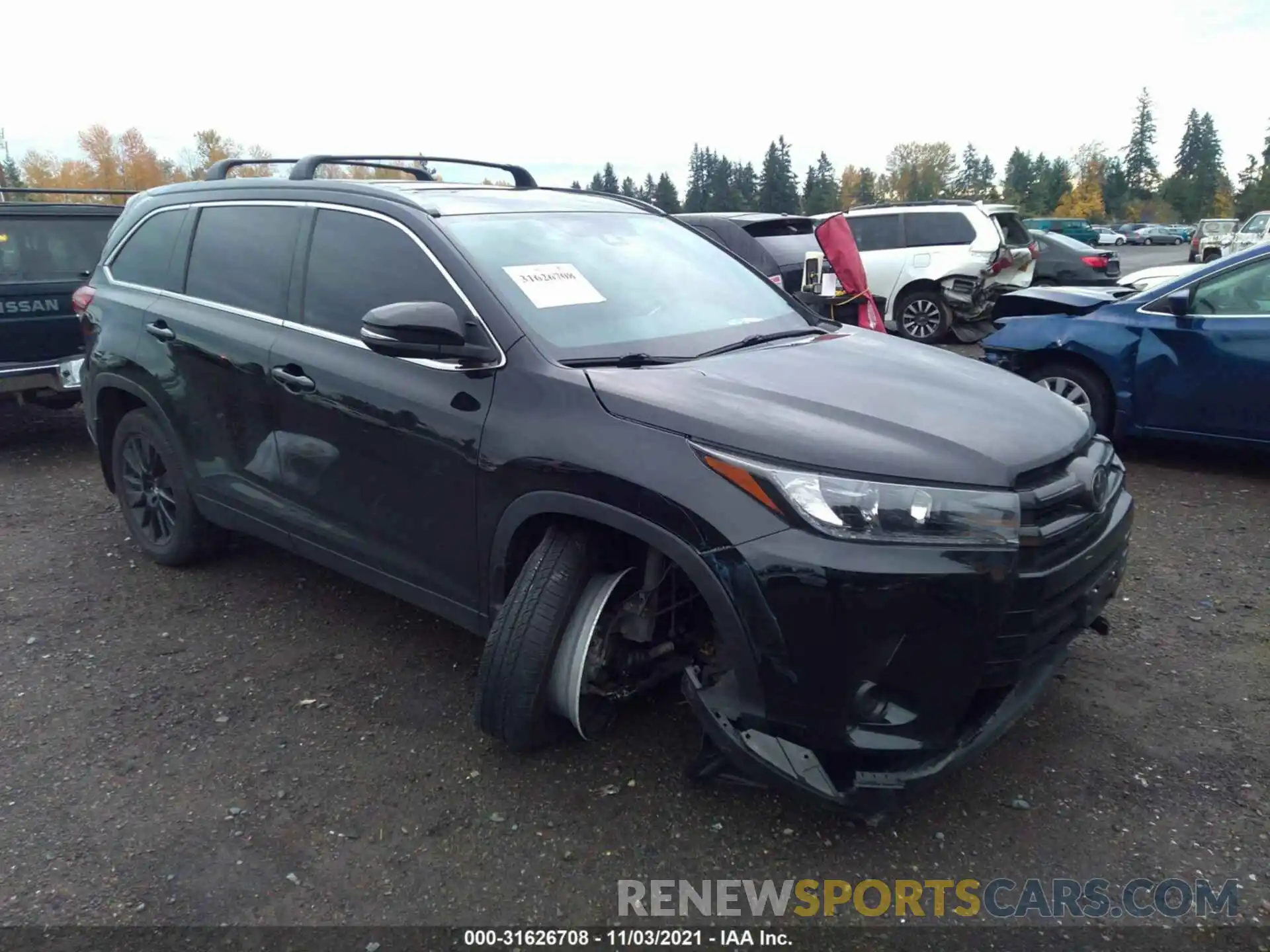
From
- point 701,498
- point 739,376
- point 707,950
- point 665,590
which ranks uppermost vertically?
point 739,376

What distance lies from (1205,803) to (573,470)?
213cm

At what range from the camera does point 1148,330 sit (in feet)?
20.4

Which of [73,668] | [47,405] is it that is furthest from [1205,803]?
[47,405]

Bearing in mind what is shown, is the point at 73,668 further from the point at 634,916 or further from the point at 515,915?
the point at 634,916

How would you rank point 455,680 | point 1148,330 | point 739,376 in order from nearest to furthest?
point 739,376 < point 455,680 < point 1148,330

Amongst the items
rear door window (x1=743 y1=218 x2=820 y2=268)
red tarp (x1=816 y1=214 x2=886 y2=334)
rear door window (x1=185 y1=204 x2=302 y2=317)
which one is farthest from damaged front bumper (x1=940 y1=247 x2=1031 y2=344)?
rear door window (x1=185 y1=204 x2=302 y2=317)

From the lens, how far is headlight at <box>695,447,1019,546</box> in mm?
2428

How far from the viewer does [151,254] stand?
4570mm

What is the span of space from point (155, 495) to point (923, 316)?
1022 centimetres

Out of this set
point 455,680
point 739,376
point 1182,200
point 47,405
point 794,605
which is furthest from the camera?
point 1182,200

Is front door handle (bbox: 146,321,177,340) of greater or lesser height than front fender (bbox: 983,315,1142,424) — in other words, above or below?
above

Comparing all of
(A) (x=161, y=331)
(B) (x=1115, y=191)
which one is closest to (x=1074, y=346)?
(A) (x=161, y=331)

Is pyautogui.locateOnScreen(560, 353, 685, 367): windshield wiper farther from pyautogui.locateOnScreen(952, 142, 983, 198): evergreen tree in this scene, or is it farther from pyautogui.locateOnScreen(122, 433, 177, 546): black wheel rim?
pyautogui.locateOnScreen(952, 142, 983, 198): evergreen tree

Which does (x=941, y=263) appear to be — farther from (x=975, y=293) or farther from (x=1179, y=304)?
(x=1179, y=304)
